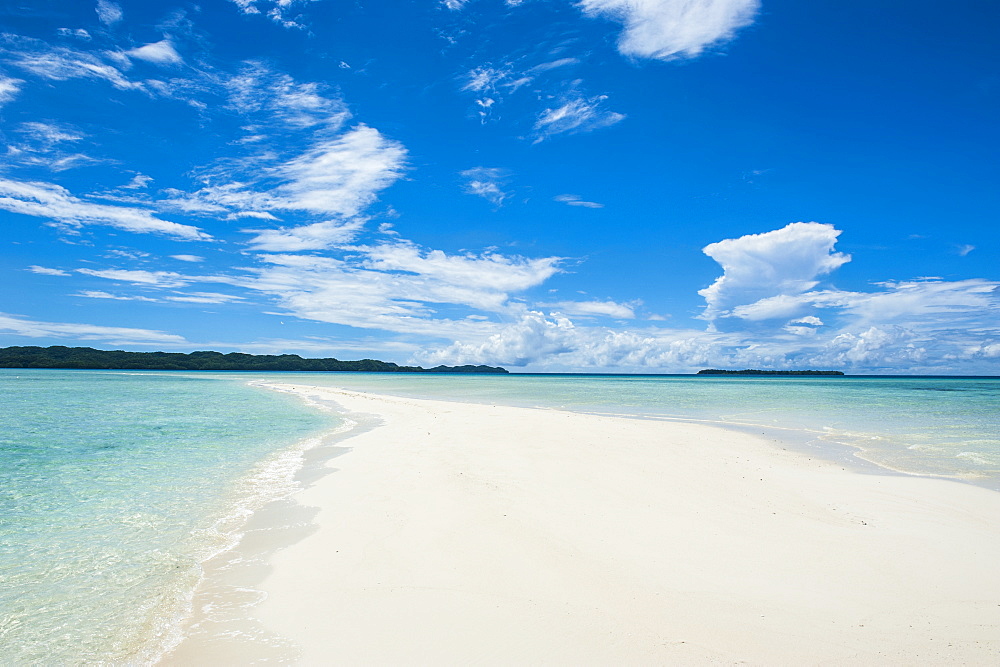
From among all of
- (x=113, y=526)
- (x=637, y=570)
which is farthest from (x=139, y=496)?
(x=637, y=570)

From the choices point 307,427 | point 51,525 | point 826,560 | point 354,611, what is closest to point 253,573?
point 354,611

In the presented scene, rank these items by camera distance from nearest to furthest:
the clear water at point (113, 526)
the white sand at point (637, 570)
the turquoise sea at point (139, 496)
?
1. the white sand at point (637, 570)
2. the clear water at point (113, 526)
3. the turquoise sea at point (139, 496)

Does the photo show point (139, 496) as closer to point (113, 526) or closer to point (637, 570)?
point (113, 526)

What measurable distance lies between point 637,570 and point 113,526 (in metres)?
7.48

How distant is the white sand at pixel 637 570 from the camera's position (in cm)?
429

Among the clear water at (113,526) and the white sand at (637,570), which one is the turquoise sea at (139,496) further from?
the white sand at (637,570)

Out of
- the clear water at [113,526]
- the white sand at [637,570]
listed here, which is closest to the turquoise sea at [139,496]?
the clear water at [113,526]

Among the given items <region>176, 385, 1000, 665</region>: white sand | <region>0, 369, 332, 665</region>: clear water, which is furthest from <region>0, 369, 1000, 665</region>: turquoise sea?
<region>176, 385, 1000, 665</region>: white sand

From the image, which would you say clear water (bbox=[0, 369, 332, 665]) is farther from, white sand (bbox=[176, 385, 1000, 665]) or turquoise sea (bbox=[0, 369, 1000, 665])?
white sand (bbox=[176, 385, 1000, 665])

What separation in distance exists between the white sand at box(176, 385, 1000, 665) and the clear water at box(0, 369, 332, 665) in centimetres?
115

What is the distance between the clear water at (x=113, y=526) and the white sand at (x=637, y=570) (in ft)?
3.78

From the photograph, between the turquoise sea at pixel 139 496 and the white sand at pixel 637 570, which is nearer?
the white sand at pixel 637 570

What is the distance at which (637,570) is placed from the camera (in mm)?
5727

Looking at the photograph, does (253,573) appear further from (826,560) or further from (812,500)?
(812,500)
